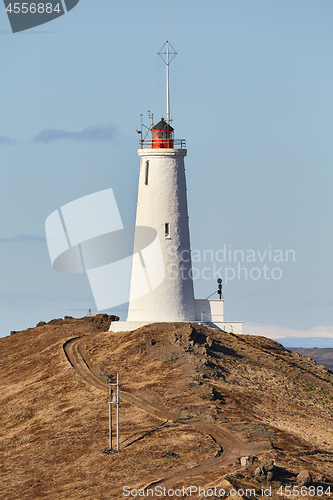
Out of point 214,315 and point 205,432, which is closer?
point 205,432

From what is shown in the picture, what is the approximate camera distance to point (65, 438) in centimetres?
5381

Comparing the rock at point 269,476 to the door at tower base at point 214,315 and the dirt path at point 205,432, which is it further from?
the door at tower base at point 214,315

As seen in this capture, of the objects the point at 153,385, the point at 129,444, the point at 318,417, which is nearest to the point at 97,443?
the point at 129,444

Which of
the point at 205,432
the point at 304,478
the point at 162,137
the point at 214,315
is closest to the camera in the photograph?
the point at 304,478

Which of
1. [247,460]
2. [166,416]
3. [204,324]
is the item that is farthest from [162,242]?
[247,460]

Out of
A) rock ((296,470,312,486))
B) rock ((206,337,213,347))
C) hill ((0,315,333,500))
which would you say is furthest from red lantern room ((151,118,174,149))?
rock ((296,470,312,486))

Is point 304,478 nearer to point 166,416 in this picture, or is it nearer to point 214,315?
point 166,416

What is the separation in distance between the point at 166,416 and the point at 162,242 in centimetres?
1943

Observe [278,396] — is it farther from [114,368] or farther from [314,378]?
[114,368]

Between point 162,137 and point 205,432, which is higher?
point 162,137

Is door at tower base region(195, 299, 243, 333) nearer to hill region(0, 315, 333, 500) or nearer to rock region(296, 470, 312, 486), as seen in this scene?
hill region(0, 315, 333, 500)

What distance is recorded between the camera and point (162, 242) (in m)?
70.2

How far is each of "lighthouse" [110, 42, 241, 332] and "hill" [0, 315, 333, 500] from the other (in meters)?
2.41

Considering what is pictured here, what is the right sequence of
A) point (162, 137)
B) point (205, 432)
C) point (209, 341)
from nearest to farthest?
point (205, 432) < point (209, 341) < point (162, 137)
